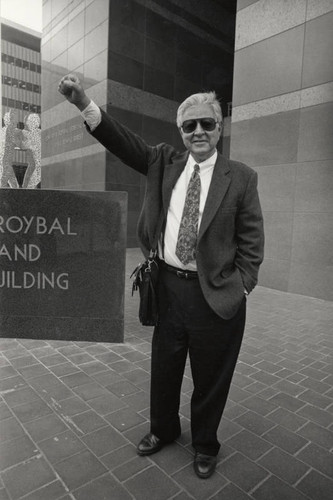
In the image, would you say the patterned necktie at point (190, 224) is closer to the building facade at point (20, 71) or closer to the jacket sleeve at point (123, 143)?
the jacket sleeve at point (123, 143)

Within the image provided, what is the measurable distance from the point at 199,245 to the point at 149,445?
143cm

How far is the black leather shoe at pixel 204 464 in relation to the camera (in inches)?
90.9

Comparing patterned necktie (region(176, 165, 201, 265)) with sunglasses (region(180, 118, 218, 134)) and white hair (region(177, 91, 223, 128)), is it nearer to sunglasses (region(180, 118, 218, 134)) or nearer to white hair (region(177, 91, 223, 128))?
sunglasses (region(180, 118, 218, 134))

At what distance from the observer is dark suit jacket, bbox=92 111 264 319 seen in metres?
2.21

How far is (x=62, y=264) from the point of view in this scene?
4.41m

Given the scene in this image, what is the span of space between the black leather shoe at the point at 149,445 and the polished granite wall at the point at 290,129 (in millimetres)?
5182

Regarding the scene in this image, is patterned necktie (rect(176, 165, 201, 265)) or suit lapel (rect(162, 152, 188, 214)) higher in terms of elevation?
suit lapel (rect(162, 152, 188, 214))

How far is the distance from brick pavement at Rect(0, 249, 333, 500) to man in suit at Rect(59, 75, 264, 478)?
0.69 feet

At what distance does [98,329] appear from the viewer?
14.8 feet

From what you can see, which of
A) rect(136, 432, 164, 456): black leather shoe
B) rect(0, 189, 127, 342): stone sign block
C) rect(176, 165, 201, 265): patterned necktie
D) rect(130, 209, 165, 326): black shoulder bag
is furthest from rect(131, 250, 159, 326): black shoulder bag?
rect(0, 189, 127, 342): stone sign block

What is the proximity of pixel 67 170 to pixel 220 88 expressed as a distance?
739 cm

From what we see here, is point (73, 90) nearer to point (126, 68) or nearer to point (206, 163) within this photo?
point (206, 163)

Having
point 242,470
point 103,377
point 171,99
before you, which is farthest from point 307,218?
point 171,99

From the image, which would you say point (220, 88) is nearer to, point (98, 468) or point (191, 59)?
point (191, 59)
